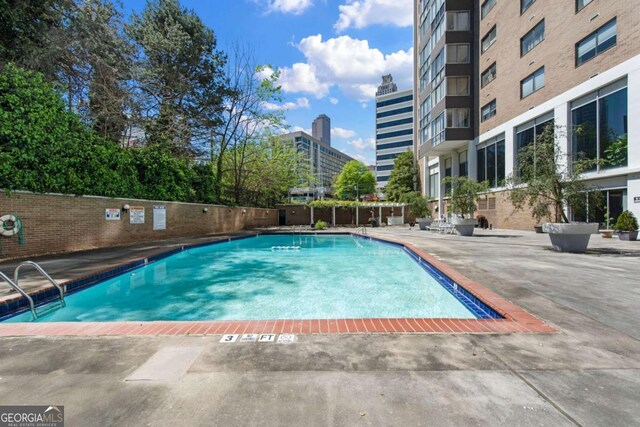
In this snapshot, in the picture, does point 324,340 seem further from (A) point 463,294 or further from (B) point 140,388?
(A) point 463,294

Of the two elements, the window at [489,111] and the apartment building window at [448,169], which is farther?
the apartment building window at [448,169]

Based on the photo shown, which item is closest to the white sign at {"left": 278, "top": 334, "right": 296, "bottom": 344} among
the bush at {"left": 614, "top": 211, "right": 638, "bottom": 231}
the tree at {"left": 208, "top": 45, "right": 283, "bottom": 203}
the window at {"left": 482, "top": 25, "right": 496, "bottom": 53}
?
the bush at {"left": 614, "top": 211, "right": 638, "bottom": 231}

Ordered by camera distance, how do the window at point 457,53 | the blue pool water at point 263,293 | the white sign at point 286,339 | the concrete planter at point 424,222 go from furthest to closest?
the window at point 457,53
the concrete planter at point 424,222
the blue pool water at point 263,293
the white sign at point 286,339

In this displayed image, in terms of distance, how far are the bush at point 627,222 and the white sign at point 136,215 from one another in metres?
18.4

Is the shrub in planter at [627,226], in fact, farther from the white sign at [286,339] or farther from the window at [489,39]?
the window at [489,39]

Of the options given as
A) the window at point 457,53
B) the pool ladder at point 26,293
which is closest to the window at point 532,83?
the window at point 457,53

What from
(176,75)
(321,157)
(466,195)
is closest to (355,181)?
(466,195)

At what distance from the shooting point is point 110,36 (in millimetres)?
13289

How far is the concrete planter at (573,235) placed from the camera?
27.8 feet

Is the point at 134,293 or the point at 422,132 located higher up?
the point at 422,132

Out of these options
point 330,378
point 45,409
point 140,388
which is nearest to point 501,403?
point 330,378

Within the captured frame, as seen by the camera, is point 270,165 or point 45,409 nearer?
point 45,409

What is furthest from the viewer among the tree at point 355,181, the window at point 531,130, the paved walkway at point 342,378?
the tree at point 355,181

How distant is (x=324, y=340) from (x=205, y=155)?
64.0 ft
